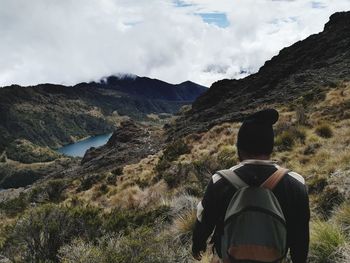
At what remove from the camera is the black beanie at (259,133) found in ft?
11.2

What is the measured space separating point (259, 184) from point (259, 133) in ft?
1.42

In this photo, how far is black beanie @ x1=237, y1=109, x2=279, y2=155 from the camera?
340 centimetres

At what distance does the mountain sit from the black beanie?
86.0 feet

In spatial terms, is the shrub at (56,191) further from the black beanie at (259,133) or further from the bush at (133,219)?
the black beanie at (259,133)

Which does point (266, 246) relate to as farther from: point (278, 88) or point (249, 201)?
point (278, 88)

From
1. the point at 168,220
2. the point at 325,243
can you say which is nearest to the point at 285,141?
the point at 168,220

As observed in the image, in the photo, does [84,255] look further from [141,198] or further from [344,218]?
[141,198]

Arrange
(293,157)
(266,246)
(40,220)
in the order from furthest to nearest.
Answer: (293,157) → (40,220) → (266,246)

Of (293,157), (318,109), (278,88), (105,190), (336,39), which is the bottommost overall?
(105,190)

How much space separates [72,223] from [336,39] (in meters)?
51.6

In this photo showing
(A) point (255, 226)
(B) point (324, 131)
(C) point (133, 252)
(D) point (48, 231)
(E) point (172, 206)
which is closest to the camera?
(A) point (255, 226)

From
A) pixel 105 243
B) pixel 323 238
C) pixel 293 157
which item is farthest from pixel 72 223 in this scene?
pixel 293 157

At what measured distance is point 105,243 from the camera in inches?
307

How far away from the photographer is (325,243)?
555 centimetres
